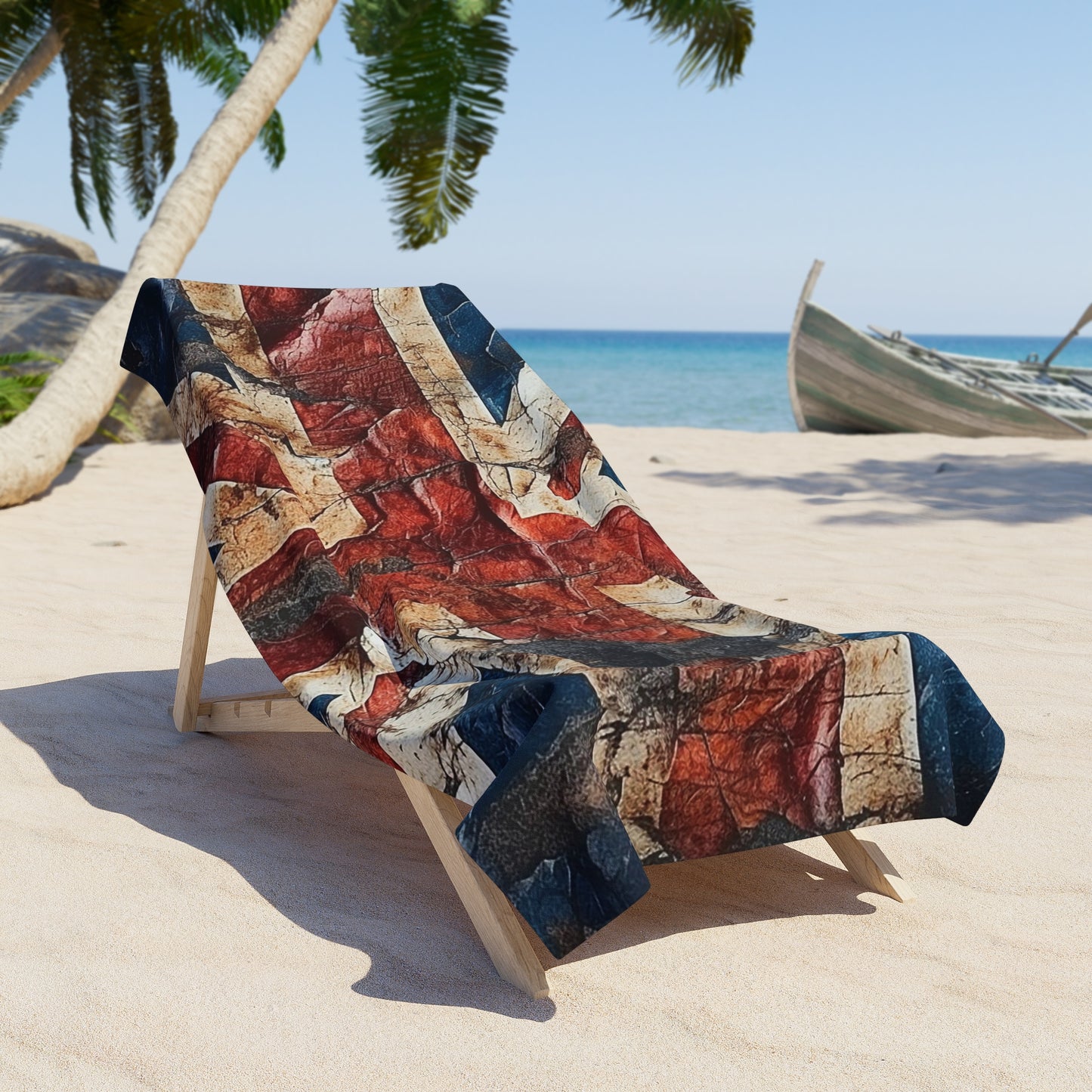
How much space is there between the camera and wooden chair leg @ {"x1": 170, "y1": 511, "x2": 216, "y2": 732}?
3021 millimetres

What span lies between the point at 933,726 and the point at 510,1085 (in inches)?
43.3

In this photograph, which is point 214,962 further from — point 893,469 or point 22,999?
point 893,469

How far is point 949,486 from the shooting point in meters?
8.07

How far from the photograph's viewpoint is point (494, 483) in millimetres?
3316

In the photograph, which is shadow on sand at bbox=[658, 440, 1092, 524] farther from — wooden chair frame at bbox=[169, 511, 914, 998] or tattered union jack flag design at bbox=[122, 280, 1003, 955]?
wooden chair frame at bbox=[169, 511, 914, 998]

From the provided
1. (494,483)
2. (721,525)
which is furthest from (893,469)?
(494,483)

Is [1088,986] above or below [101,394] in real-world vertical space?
above

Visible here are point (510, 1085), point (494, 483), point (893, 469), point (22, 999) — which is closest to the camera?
point (510, 1085)

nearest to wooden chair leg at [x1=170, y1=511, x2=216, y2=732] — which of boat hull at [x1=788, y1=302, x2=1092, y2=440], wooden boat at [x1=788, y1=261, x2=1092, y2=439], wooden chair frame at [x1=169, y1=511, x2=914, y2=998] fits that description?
wooden chair frame at [x1=169, y1=511, x2=914, y2=998]

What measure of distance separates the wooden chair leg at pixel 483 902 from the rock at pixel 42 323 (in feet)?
25.1

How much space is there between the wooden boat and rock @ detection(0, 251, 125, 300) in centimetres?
718

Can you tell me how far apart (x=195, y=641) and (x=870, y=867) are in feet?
5.91

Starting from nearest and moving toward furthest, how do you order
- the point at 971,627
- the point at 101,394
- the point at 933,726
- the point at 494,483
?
1. the point at 933,726
2. the point at 494,483
3. the point at 971,627
4. the point at 101,394

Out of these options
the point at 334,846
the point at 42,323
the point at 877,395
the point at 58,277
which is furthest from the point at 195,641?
the point at 877,395
